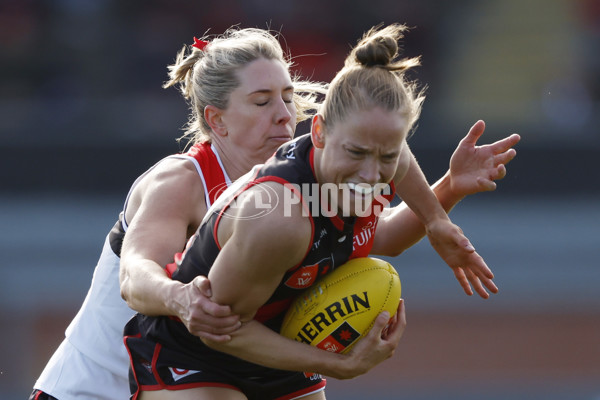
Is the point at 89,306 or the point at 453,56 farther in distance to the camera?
the point at 453,56

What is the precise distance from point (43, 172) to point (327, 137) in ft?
26.4

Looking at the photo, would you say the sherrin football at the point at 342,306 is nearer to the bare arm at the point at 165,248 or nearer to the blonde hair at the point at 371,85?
the bare arm at the point at 165,248

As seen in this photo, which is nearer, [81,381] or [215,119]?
[81,381]

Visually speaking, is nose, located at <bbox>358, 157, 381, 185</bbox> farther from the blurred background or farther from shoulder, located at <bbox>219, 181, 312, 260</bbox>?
the blurred background

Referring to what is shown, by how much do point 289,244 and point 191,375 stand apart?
72 centimetres

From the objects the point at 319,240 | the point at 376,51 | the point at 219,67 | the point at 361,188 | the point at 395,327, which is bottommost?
the point at 395,327

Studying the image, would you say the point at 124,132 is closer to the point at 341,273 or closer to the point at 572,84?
the point at 572,84

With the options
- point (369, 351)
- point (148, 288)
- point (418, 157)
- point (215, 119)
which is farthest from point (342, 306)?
point (418, 157)

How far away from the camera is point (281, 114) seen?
3633mm

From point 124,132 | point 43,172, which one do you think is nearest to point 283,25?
point 124,132

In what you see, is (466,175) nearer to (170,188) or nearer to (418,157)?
(170,188)

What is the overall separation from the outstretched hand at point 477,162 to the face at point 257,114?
2.31ft

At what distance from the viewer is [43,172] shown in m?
10.2

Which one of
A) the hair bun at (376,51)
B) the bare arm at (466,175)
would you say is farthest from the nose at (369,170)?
the bare arm at (466,175)
